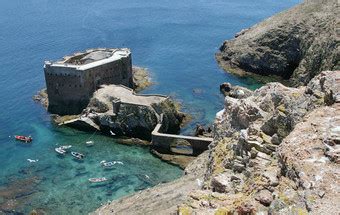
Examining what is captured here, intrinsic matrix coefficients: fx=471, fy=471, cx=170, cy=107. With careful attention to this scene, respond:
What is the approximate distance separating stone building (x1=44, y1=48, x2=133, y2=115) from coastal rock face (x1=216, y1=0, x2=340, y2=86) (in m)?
35.5

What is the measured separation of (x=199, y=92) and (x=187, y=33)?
52.0 m

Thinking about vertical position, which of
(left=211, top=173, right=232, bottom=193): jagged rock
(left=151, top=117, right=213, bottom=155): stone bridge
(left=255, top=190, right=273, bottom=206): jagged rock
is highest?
(left=255, top=190, right=273, bottom=206): jagged rock

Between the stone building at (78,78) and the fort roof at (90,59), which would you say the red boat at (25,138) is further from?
the fort roof at (90,59)

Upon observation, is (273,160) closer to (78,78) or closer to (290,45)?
(78,78)

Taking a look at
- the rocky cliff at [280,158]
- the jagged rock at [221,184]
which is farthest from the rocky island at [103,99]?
the jagged rock at [221,184]

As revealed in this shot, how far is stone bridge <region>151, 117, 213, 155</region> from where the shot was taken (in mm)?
75938

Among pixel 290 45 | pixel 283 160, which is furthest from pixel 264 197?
pixel 290 45

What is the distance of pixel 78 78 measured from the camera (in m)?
90.4

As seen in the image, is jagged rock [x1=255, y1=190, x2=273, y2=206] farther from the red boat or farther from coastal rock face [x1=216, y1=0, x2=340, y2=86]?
coastal rock face [x1=216, y1=0, x2=340, y2=86]

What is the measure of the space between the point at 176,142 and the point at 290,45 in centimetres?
5505

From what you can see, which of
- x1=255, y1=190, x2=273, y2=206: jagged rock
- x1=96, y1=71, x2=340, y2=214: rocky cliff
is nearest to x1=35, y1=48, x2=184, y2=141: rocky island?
x1=96, y1=71, x2=340, y2=214: rocky cliff

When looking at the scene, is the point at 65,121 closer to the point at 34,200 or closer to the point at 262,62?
the point at 34,200

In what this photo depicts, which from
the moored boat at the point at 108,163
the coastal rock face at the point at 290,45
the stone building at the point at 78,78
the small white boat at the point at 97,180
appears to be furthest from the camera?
the coastal rock face at the point at 290,45

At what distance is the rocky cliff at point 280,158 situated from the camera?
19.9 m
